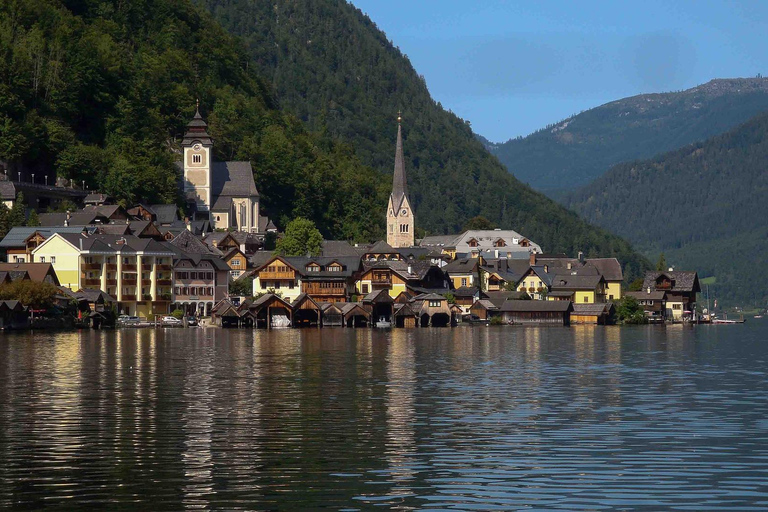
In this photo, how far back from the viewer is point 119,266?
392ft

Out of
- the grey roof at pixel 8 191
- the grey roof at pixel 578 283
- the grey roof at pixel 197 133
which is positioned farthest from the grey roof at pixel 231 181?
the grey roof at pixel 578 283

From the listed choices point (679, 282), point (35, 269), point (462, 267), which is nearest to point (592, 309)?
point (679, 282)

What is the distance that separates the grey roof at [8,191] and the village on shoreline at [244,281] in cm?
17

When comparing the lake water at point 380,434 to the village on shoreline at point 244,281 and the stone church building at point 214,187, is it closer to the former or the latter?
the village on shoreline at point 244,281

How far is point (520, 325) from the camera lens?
13175cm

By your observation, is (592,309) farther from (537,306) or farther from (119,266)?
(119,266)

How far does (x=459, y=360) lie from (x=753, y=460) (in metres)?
37.3

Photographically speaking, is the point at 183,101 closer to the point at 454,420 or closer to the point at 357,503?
the point at 454,420

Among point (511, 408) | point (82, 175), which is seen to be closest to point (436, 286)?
point (82, 175)

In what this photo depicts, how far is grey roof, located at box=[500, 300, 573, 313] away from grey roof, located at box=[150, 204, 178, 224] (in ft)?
130

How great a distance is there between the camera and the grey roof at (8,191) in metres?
134

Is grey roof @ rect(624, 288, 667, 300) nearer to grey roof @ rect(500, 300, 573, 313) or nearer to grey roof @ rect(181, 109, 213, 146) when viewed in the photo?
grey roof @ rect(500, 300, 573, 313)

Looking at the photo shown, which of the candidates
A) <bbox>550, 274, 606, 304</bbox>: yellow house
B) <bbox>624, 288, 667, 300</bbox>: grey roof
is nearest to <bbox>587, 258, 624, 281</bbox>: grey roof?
<bbox>624, 288, 667, 300</bbox>: grey roof

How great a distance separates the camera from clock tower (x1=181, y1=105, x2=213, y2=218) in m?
172
